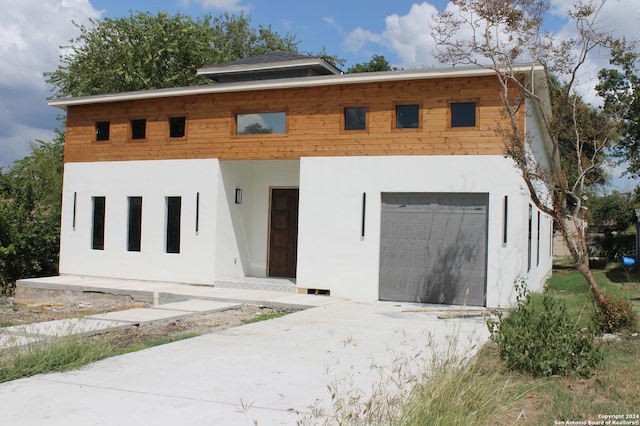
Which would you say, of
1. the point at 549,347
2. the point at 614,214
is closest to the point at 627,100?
the point at 614,214

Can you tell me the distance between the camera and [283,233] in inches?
638

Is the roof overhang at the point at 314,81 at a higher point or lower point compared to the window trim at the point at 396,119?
higher

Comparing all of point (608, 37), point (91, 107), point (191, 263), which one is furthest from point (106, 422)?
point (91, 107)

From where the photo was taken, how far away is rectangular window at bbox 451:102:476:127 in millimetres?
12703

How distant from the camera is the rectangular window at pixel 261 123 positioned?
14516 mm

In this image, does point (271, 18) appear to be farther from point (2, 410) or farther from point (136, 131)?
point (2, 410)

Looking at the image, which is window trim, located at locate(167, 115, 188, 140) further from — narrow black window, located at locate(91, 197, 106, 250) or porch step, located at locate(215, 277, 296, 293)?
porch step, located at locate(215, 277, 296, 293)

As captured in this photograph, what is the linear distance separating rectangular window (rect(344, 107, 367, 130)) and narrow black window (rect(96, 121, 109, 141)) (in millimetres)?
7115

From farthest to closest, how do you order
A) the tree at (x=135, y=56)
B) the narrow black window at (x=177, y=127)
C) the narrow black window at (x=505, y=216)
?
1. the tree at (x=135, y=56)
2. the narrow black window at (x=177, y=127)
3. the narrow black window at (x=505, y=216)

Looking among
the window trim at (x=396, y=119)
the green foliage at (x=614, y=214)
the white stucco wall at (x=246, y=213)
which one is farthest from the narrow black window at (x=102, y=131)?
the green foliage at (x=614, y=214)

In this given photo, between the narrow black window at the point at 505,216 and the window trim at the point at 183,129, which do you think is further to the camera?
the window trim at the point at 183,129

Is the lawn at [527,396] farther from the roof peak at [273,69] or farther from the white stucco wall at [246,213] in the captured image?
the roof peak at [273,69]

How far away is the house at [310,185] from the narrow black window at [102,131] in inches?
1.4

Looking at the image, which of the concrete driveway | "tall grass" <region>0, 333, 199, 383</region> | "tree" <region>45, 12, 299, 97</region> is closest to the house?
the concrete driveway
